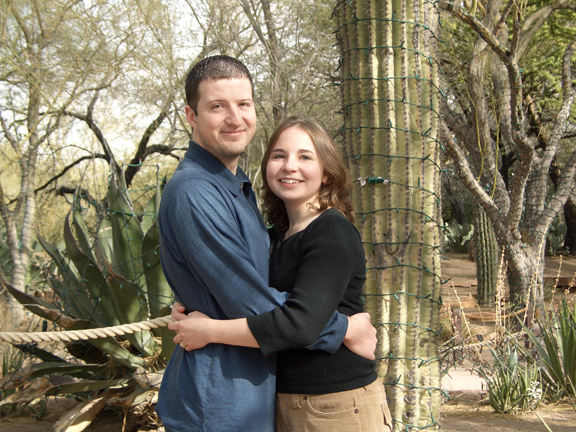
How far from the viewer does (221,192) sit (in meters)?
1.72

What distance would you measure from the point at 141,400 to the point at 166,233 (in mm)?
2317

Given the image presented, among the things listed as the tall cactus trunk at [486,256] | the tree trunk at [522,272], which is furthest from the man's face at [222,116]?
the tall cactus trunk at [486,256]

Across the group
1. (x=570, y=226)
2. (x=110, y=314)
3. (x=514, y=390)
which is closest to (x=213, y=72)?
(x=110, y=314)

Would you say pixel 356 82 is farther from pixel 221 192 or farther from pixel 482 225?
pixel 482 225

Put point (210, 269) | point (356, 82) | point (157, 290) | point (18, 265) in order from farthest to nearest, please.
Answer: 1. point (18, 265)
2. point (157, 290)
3. point (356, 82)
4. point (210, 269)

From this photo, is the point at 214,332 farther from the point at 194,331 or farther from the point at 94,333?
the point at 94,333

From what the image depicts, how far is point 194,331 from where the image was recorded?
162 cm

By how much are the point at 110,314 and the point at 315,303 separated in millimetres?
2943

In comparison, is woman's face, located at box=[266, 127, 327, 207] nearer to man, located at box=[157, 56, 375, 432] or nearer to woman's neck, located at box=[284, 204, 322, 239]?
woman's neck, located at box=[284, 204, 322, 239]

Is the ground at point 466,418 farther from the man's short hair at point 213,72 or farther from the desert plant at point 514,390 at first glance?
the man's short hair at point 213,72

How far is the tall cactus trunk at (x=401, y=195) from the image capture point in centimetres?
271

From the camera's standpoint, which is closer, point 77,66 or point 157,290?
point 157,290

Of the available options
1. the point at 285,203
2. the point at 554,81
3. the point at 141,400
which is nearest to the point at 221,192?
the point at 285,203

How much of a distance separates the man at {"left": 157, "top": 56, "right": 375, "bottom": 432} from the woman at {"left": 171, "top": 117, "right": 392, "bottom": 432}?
0.06 m
